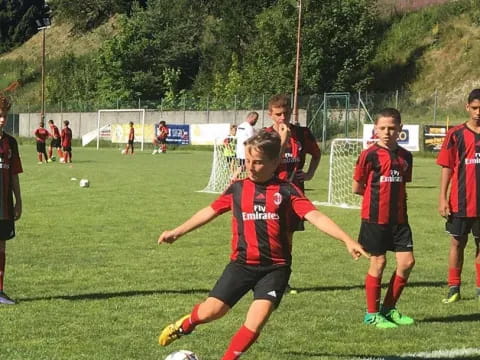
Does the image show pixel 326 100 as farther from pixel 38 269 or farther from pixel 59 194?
pixel 38 269

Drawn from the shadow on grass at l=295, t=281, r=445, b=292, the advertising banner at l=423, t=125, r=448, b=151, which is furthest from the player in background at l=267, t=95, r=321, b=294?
the advertising banner at l=423, t=125, r=448, b=151

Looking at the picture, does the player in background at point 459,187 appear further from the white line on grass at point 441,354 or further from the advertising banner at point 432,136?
the advertising banner at point 432,136

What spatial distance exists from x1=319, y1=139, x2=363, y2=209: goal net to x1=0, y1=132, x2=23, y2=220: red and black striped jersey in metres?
8.99

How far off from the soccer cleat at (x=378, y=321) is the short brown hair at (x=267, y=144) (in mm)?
2359

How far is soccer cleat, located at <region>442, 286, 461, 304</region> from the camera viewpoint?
304 inches

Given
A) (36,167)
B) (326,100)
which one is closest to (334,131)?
(326,100)

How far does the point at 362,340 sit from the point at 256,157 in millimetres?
2099

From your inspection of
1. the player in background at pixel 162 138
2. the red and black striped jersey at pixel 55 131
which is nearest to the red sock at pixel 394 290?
the red and black striped jersey at pixel 55 131

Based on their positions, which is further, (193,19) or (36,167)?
(193,19)

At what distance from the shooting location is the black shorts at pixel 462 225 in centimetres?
777

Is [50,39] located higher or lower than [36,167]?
higher

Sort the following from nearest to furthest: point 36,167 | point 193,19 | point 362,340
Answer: point 362,340, point 36,167, point 193,19

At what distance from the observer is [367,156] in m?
6.81

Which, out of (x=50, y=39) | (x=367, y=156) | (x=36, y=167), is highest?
(x=50, y=39)
